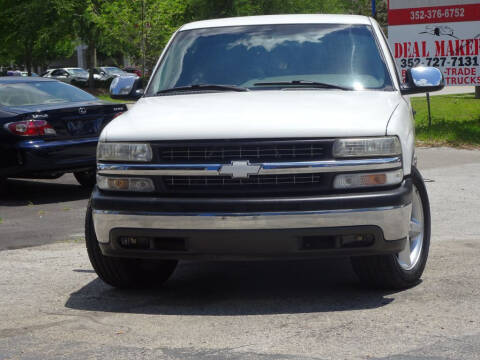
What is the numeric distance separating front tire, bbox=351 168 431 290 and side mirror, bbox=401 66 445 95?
98cm

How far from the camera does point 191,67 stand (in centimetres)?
693

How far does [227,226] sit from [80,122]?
6414mm

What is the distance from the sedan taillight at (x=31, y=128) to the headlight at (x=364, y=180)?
648cm

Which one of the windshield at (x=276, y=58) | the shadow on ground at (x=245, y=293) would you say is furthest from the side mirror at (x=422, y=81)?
the shadow on ground at (x=245, y=293)

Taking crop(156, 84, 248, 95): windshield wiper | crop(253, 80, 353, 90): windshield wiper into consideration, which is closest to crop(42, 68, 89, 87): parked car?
crop(156, 84, 248, 95): windshield wiper

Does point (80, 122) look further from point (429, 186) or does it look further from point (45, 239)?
point (429, 186)

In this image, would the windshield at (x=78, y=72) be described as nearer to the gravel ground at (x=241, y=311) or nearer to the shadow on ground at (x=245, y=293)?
the gravel ground at (x=241, y=311)

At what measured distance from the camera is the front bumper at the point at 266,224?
5.28 metres

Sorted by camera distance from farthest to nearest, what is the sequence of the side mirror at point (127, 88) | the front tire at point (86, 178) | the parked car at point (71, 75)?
Answer: the parked car at point (71, 75)
the front tire at point (86, 178)
the side mirror at point (127, 88)

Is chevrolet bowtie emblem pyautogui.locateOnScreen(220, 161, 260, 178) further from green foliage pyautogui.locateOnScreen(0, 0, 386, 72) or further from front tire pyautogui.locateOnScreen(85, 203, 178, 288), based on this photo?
green foliage pyautogui.locateOnScreen(0, 0, 386, 72)

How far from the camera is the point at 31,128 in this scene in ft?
36.5

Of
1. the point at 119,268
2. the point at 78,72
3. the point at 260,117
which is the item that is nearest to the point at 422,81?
the point at 260,117

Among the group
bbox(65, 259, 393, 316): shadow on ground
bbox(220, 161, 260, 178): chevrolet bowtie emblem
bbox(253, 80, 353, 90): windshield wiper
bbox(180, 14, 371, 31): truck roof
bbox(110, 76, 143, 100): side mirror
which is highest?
bbox(180, 14, 371, 31): truck roof

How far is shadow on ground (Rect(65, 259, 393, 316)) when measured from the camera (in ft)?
18.5
